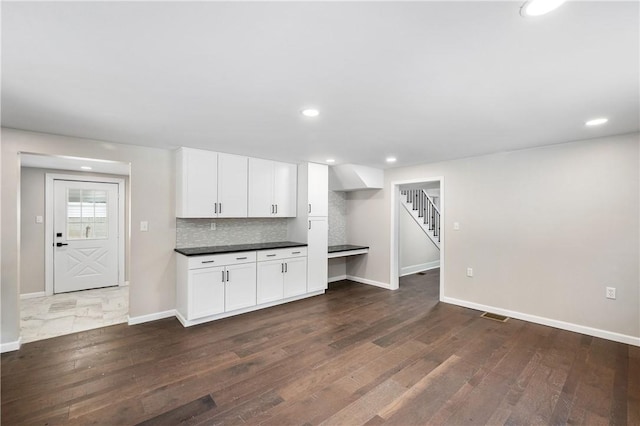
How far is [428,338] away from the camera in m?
3.33

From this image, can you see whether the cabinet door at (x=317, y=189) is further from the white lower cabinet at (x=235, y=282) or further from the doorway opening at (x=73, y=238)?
the doorway opening at (x=73, y=238)

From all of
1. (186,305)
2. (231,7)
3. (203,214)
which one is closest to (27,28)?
(231,7)

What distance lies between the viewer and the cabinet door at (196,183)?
3.87 m

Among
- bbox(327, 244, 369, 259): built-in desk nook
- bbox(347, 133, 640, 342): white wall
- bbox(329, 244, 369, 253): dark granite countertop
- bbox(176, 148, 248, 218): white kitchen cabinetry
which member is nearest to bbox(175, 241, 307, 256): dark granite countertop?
bbox(176, 148, 248, 218): white kitchen cabinetry

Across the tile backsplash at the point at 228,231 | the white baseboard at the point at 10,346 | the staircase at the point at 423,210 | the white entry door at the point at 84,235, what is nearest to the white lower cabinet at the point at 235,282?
the tile backsplash at the point at 228,231

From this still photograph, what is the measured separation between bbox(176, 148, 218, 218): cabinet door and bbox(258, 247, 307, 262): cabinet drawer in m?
0.90

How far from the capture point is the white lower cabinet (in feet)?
12.1

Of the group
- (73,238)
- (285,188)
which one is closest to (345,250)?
(285,188)

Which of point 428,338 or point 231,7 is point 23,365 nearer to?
point 231,7

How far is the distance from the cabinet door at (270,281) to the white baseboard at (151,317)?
3.88 feet

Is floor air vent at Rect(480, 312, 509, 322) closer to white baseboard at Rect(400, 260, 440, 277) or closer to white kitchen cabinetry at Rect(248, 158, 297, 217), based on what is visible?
white baseboard at Rect(400, 260, 440, 277)

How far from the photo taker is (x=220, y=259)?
12.8 ft

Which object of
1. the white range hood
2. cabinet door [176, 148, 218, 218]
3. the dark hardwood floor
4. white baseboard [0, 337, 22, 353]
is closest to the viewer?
the dark hardwood floor

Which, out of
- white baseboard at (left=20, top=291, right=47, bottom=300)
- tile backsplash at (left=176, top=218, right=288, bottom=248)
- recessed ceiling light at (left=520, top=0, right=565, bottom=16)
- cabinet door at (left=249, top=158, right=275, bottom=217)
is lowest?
white baseboard at (left=20, top=291, right=47, bottom=300)
